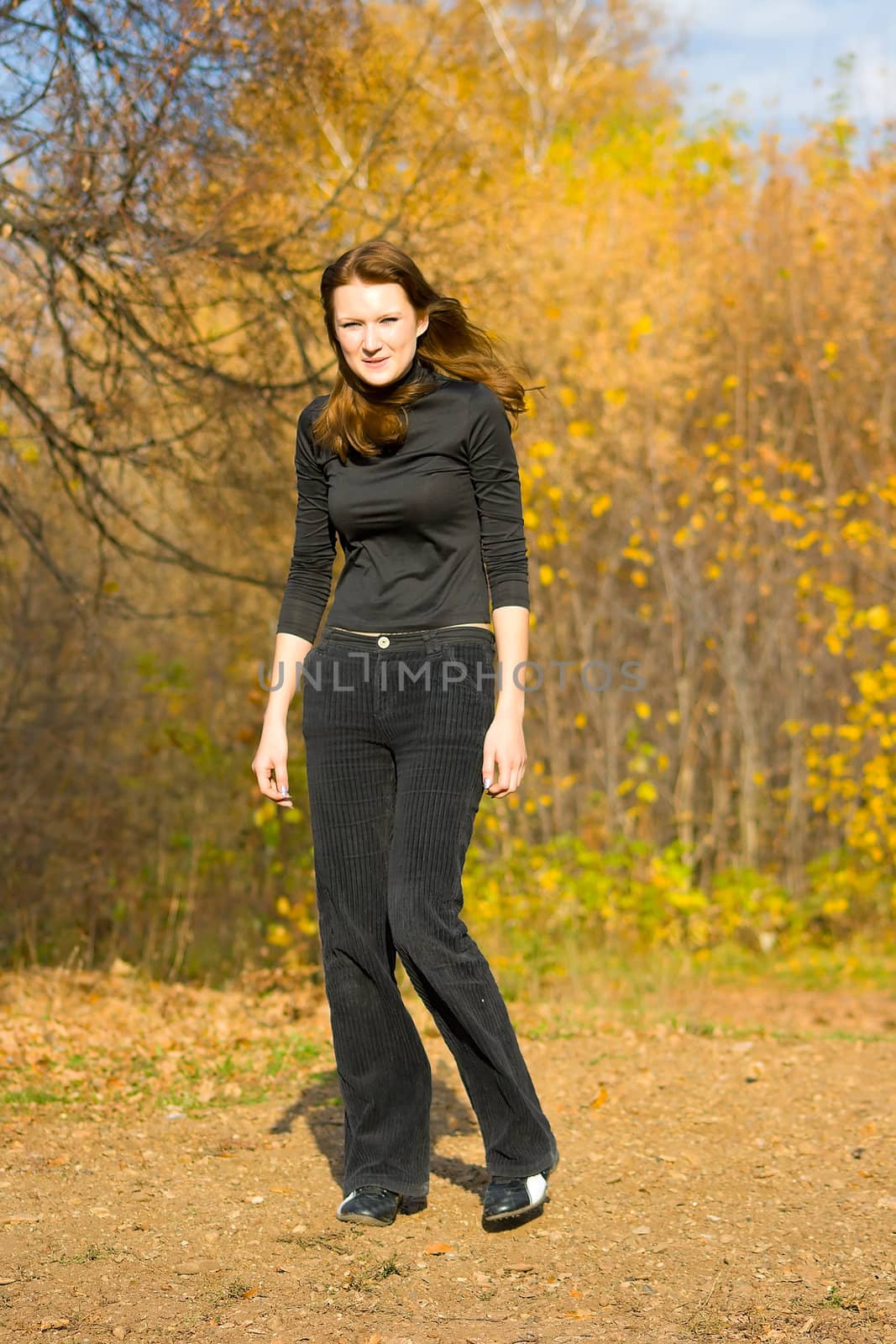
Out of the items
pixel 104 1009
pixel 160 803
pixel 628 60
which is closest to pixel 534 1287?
pixel 104 1009

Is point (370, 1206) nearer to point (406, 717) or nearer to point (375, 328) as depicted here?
point (406, 717)

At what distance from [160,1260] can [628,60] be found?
69.9 feet

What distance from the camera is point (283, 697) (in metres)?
3.00

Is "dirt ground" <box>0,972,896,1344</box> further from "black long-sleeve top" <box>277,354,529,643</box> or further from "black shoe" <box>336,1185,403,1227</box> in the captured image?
"black long-sleeve top" <box>277,354,529,643</box>

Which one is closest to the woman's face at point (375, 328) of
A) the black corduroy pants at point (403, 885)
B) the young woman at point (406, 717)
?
the young woman at point (406, 717)

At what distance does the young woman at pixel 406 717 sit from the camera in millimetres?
2777

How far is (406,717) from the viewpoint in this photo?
2805mm

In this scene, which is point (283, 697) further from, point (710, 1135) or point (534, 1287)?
point (710, 1135)

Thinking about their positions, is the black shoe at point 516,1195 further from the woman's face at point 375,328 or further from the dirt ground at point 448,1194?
the woman's face at point 375,328

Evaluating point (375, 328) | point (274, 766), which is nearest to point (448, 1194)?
point (274, 766)

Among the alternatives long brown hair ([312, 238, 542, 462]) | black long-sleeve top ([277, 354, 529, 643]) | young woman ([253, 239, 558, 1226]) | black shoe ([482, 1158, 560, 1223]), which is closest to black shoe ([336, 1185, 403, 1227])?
young woman ([253, 239, 558, 1226])

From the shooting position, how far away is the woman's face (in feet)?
9.40

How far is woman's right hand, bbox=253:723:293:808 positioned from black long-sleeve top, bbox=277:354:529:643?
0.28 meters

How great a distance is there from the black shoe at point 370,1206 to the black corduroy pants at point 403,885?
0.08 feet
